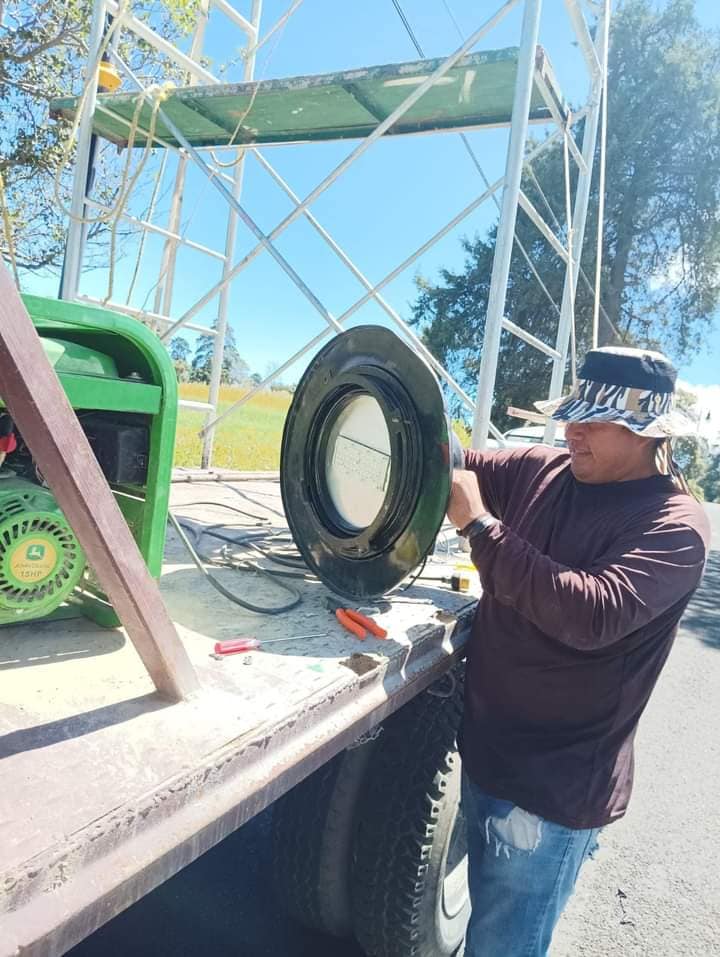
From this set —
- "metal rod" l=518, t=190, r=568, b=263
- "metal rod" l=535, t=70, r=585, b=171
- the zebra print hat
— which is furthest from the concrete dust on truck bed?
"metal rod" l=535, t=70, r=585, b=171

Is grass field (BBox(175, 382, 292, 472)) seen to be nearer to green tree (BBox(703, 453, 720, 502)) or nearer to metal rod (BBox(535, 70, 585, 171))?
metal rod (BBox(535, 70, 585, 171))

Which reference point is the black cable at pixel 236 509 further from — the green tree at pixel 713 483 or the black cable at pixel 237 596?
the green tree at pixel 713 483

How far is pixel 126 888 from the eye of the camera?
2.84ft

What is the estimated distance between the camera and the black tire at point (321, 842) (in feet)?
6.41

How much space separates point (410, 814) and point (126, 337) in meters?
1.46

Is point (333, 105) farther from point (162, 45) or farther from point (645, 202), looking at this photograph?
point (645, 202)

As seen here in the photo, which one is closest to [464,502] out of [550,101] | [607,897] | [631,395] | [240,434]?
[631,395]

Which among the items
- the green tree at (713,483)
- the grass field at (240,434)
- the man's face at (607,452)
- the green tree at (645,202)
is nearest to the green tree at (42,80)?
the grass field at (240,434)

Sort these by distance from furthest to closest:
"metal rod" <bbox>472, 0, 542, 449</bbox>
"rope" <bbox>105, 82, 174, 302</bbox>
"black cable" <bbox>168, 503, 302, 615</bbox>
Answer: "rope" <bbox>105, 82, 174, 302</bbox>
"metal rod" <bbox>472, 0, 542, 449</bbox>
"black cable" <bbox>168, 503, 302, 615</bbox>

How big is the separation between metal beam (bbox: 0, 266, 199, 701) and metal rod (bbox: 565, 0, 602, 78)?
3644 mm

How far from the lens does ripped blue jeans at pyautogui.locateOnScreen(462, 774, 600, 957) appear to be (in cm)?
168

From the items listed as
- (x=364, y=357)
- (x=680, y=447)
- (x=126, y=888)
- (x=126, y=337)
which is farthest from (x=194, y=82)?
(x=680, y=447)

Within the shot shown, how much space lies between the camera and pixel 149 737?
42.4 inches

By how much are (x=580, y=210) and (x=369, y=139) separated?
1.55m
